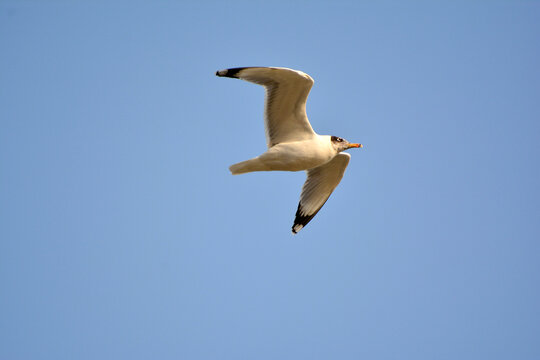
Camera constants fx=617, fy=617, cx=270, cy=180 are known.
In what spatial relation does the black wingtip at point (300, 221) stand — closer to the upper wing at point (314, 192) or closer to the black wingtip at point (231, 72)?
the upper wing at point (314, 192)

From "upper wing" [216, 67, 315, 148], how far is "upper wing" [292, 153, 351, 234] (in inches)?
41.5

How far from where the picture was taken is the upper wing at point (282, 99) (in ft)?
25.6

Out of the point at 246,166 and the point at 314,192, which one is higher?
the point at 246,166

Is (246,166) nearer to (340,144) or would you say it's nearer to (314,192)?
(340,144)

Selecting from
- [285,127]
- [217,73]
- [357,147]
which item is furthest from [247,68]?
[357,147]

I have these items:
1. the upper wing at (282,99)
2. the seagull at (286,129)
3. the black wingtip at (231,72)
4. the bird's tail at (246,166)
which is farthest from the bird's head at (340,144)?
the black wingtip at (231,72)

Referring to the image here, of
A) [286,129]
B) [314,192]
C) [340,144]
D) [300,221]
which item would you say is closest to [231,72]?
[286,129]

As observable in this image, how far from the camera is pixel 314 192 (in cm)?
945

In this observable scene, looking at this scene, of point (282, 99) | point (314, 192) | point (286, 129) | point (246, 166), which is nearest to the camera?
point (282, 99)

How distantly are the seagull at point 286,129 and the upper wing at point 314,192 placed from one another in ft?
1.50

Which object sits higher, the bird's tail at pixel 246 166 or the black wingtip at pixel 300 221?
the bird's tail at pixel 246 166

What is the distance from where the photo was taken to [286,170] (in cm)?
853

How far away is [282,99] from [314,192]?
6.24 feet

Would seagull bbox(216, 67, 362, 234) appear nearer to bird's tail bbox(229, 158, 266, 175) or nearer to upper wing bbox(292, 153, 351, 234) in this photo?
bird's tail bbox(229, 158, 266, 175)
